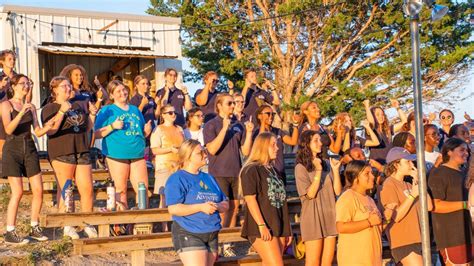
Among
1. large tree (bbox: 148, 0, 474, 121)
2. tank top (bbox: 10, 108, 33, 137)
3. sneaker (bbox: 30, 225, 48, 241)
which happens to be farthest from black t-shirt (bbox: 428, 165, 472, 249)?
large tree (bbox: 148, 0, 474, 121)

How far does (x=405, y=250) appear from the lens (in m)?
8.09

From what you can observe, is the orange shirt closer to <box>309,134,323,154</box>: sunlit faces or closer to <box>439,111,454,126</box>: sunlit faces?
<box>309,134,323,154</box>: sunlit faces

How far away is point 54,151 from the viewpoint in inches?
370

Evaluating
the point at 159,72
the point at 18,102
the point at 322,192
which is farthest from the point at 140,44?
the point at 322,192

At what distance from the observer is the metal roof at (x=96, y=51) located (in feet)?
56.2

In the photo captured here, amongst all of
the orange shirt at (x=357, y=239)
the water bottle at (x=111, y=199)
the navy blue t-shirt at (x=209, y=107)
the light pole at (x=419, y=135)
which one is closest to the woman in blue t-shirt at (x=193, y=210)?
the orange shirt at (x=357, y=239)

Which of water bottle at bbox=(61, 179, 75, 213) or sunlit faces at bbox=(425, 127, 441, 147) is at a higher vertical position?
sunlit faces at bbox=(425, 127, 441, 147)

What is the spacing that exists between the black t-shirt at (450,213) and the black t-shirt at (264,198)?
1.64 m

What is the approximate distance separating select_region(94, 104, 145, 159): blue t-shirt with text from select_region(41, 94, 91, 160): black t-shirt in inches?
9.9

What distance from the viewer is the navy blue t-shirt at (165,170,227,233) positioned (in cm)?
702

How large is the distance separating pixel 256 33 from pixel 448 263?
17454 mm

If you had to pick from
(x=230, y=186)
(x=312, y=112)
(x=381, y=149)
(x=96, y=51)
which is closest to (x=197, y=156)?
(x=230, y=186)

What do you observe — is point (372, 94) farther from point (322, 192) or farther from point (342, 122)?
point (322, 192)

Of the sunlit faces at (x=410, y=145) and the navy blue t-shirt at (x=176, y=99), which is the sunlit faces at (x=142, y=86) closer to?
the navy blue t-shirt at (x=176, y=99)
